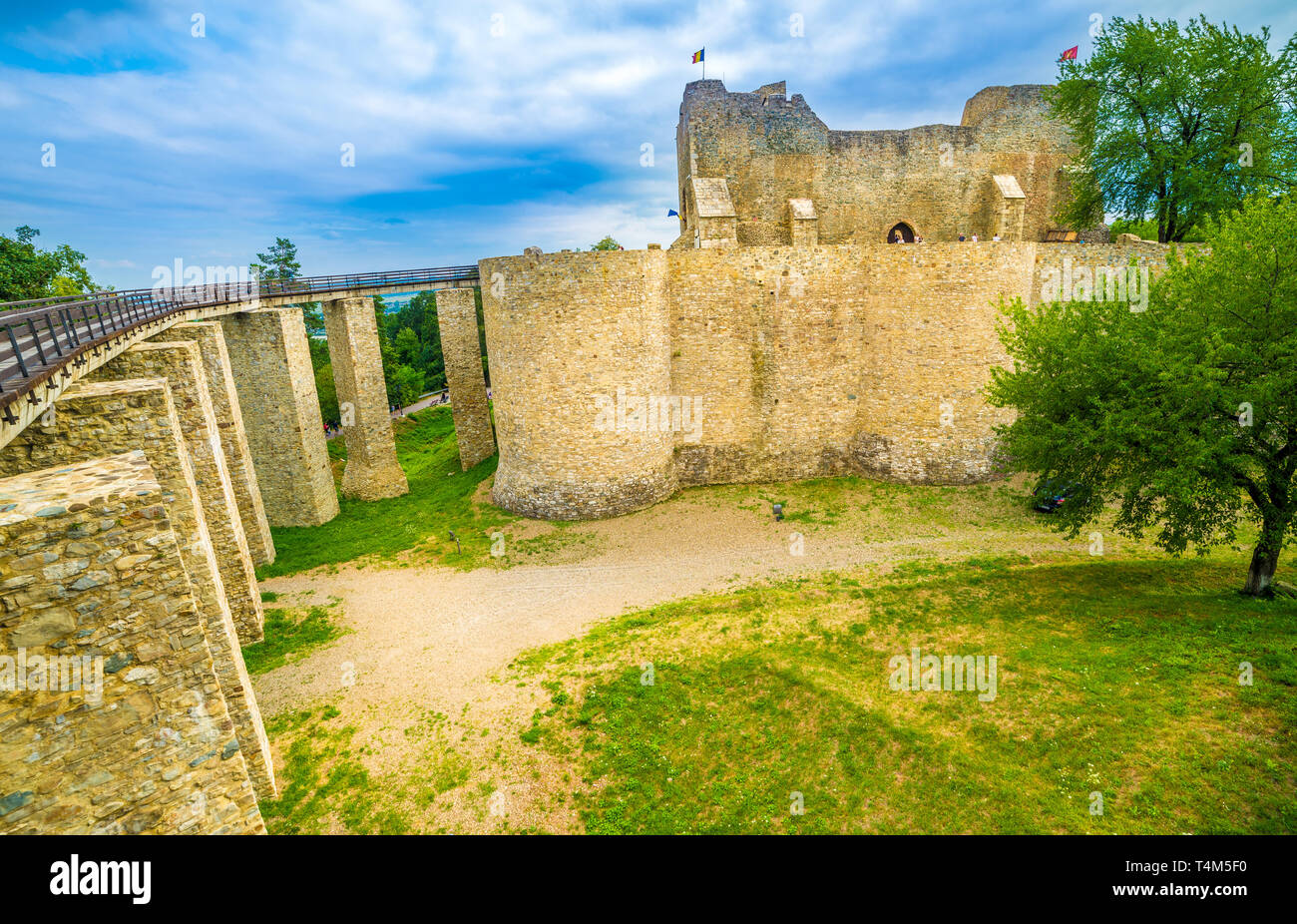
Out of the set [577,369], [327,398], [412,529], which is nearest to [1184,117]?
[577,369]

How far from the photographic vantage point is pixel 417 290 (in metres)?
25.7

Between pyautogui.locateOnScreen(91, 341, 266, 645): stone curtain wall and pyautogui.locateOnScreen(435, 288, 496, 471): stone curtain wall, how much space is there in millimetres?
11411

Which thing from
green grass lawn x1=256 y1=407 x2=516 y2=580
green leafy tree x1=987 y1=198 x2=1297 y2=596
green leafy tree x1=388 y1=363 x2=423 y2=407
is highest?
green leafy tree x1=987 y1=198 x2=1297 y2=596

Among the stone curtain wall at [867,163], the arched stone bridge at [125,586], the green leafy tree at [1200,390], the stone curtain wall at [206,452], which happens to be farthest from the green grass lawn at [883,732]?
the stone curtain wall at [867,163]

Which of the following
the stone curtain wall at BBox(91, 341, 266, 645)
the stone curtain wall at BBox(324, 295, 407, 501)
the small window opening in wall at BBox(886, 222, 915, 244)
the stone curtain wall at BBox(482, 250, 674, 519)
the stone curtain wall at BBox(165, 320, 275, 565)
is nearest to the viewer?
the stone curtain wall at BBox(91, 341, 266, 645)

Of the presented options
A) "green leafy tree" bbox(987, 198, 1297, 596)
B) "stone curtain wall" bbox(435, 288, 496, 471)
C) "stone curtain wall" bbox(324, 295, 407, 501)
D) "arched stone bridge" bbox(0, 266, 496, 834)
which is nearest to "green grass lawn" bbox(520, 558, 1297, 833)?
"green leafy tree" bbox(987, 198, 1297, 596)

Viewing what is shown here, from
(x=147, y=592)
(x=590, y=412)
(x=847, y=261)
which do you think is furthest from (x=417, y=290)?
(x=147, y=592)

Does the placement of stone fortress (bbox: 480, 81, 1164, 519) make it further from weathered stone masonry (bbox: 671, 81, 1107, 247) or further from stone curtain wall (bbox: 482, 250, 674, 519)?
weathered stone masonry (bbox: 671, 81, 1107, 247)

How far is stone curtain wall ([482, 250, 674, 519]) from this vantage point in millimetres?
17891

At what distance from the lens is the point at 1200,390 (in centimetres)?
1006

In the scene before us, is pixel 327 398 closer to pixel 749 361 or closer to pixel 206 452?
pixel 206 452

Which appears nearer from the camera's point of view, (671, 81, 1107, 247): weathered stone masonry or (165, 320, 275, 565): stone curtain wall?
(165, 320, 275, 565): stone curtain wall
